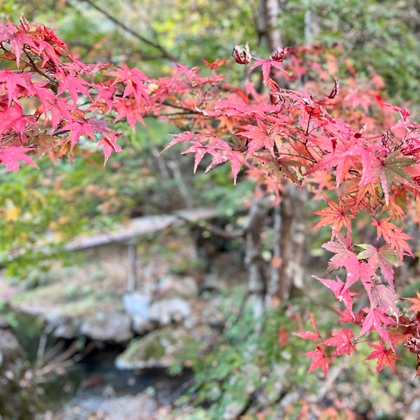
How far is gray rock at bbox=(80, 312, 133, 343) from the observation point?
7102 mm

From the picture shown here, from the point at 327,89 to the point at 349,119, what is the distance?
1.54 ft

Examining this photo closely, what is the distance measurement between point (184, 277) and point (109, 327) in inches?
83.7

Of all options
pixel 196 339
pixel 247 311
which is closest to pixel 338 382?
pixel 247 311

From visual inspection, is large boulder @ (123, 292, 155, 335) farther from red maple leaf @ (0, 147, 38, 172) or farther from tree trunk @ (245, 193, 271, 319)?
red maple leaf @ (0, 147, 38, 172)

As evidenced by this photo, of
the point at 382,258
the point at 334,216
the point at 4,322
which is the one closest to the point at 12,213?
the point at 334,216

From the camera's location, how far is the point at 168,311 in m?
7.24

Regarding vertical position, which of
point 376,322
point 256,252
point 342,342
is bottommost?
point 256,252

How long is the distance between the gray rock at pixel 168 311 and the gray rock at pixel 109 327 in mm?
579

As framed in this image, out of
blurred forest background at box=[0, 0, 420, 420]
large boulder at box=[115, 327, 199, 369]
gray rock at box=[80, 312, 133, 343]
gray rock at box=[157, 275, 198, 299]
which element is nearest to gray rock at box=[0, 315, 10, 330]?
blurred forest background at box=[0, 0, 420, 420]

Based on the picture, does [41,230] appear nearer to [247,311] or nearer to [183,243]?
[247,311]

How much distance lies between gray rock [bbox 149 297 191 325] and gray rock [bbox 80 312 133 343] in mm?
579

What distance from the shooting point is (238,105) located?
1.01m

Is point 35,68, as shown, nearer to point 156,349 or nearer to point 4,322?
point 156,349

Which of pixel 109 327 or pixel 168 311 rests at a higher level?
pixel 168 311
